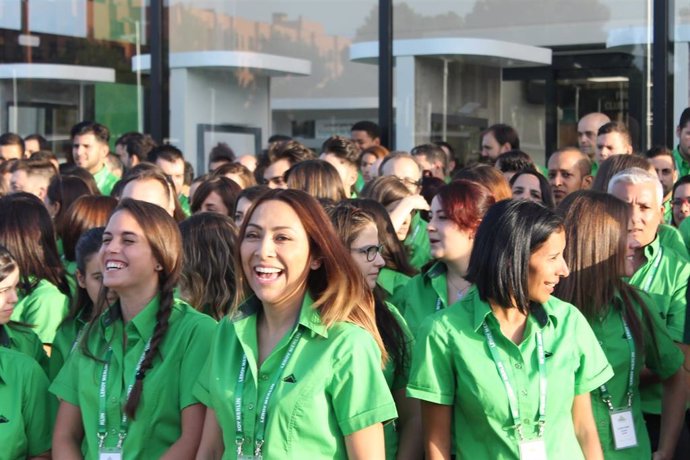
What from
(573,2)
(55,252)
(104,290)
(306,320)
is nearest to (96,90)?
(573,2)

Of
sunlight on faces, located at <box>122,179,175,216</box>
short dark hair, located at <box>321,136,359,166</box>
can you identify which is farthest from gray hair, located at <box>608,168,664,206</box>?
short dark hair, located at <box>321,136,359,166</box>

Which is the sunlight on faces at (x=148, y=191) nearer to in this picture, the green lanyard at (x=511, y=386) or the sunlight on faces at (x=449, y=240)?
the sunlight on faces at (x=449, y=240)

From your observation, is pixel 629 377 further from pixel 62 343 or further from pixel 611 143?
pixel 611 143

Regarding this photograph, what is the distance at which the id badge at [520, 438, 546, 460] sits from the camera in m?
3.29

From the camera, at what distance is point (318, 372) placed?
317 centimetres

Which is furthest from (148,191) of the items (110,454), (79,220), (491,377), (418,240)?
(491,377)

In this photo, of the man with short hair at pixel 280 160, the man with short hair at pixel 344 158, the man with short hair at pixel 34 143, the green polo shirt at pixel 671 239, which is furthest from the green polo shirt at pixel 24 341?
the man with short hair at pixel 34 143

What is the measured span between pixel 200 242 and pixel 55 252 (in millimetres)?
916

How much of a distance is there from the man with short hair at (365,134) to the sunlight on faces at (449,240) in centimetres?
562

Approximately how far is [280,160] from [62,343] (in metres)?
3.80

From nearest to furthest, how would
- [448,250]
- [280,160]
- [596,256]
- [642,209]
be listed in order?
1. [596,256]
2. [448,250]
3. [642,209]
4. [280,160]

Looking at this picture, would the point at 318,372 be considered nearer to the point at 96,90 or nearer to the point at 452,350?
the point at 452,350

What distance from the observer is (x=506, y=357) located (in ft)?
11.0

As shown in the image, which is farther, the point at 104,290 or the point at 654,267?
the point at 654,267
